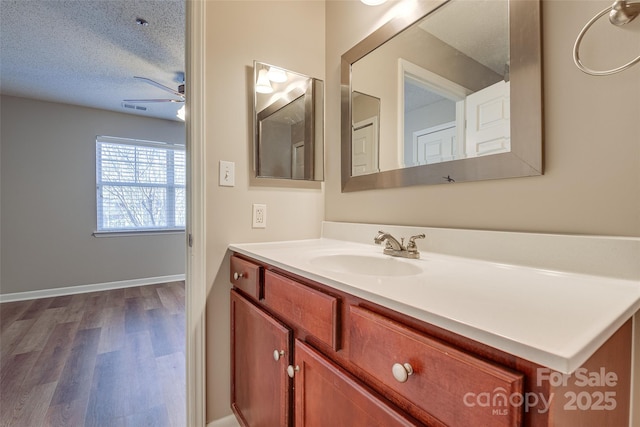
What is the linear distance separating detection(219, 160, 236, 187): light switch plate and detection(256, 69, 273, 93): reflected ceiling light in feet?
1.31

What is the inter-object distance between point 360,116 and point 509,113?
2.28 ft

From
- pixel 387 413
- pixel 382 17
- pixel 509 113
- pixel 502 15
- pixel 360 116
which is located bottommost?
pixel 387 413

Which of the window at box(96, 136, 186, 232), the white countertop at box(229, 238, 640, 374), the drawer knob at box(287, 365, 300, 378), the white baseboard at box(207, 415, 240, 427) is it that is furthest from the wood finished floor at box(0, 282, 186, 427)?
the white countertop at box(229, 238, 640, 374)

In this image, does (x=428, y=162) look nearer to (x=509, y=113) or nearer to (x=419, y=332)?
(x=509, y=113)

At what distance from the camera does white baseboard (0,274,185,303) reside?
3.17 metres

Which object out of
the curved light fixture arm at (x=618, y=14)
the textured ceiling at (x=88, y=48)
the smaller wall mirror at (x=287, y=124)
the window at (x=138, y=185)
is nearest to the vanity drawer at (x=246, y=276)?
the smaller wall mirror at (x=287, y=124)

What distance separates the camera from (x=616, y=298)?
551mm

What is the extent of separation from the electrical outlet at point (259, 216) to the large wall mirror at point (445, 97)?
435 millimetres

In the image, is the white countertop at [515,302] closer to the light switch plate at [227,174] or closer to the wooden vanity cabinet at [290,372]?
the wooden vanity cabinet at [290,372]

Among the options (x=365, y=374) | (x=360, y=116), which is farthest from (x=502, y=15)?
(x=365, y=374)

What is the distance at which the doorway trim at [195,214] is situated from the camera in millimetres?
1248

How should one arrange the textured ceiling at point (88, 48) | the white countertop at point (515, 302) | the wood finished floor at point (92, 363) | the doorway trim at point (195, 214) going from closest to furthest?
the white countertop at point (515, 302)
the doorway trim at point (195, 214)
the wood finished floor at point (92, 363)
the textured ceiling at point (88, 48)

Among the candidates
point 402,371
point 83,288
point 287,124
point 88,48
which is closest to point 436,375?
point 402,371

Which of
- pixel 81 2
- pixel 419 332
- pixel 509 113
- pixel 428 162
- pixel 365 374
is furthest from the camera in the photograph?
pixel 81 2
